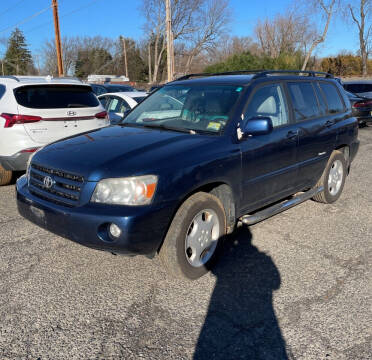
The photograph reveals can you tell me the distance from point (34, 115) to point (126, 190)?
3354 millimetres

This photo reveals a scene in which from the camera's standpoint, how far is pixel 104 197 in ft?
9.40

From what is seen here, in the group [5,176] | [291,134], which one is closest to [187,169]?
[291,134]

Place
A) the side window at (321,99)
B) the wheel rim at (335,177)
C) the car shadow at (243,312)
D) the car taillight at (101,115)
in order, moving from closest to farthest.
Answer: the car shadow at (243,312) → the side window at (321,99) → the wheel rim at (335,177) → the car taillight at (101,115)

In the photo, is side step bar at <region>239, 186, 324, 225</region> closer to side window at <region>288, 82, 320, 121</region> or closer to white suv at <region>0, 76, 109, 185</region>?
side window at <region>288, 82, 320, 121</region>

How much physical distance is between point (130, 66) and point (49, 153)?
65.3 meters

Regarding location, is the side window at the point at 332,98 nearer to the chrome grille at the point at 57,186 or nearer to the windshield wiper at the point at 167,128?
the windshield wiper at the point at 167,128

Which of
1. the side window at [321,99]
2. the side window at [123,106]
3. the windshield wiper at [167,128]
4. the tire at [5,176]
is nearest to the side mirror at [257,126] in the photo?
the windshield wiper at [167,128]

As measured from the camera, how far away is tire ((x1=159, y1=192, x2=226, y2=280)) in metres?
3.05

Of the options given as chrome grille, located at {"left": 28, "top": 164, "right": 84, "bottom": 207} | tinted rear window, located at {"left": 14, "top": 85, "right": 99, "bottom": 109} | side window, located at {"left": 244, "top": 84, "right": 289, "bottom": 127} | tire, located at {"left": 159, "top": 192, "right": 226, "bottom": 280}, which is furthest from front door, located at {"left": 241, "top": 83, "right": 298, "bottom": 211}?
tinted rear window, located at {"left": 14, "top": 85, "right": 99, "bottom": 109}

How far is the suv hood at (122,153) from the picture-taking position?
2926mm

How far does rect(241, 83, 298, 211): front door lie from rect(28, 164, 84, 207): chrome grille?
1587mm

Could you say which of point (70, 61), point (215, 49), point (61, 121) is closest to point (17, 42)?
point (70, 61)

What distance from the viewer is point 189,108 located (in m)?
4.11

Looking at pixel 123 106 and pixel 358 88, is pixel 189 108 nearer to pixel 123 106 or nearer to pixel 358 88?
pixel 123 106
